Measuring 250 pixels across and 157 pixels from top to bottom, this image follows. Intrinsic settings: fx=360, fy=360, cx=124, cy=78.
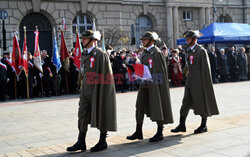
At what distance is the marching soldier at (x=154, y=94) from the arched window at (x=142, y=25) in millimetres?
23656

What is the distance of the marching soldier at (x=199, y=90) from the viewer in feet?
22.7

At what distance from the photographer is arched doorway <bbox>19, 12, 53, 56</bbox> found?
24.8 metres

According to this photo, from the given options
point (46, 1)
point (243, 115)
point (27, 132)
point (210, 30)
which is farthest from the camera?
point (46, 1)

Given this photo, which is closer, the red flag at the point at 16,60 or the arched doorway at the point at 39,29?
the red flag at the point at 16,60

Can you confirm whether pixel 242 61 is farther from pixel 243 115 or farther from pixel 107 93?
pixel 107 93

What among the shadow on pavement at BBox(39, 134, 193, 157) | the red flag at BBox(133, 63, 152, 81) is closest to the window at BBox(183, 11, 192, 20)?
the red flag at BBox(133, 63, 152, 81)

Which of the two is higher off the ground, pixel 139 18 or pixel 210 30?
pixel 139 18

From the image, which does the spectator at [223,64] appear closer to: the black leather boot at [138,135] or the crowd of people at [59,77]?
the crowd of people at [59,77]

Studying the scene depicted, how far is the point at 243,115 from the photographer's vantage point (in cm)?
876

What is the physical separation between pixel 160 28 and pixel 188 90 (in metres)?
24.3

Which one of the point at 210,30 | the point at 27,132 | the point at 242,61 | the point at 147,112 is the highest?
the point at 210,30

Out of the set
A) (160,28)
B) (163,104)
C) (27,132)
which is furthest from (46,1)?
(163,104)

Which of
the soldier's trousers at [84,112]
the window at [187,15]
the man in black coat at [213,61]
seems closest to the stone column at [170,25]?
the window at [187,15]

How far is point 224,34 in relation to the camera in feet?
68.3
